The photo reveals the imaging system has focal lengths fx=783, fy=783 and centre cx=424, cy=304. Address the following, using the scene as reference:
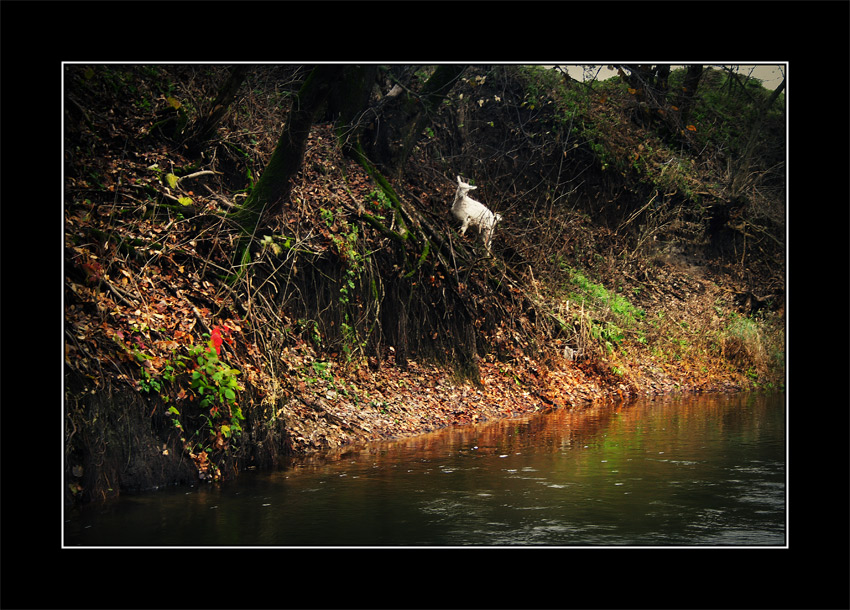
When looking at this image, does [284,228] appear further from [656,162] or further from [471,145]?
[656,162]

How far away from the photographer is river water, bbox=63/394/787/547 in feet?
24.0

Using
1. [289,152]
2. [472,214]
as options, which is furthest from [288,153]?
[472,214]

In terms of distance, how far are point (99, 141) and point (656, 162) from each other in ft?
62.0

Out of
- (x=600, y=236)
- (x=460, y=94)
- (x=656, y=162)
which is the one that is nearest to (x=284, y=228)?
(x=460, y=94)

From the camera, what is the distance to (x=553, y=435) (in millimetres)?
12414

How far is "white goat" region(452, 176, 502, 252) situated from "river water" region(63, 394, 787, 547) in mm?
6929

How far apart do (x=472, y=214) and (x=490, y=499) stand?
411 inches

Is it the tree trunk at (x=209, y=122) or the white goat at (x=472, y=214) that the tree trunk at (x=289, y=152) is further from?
the white goat at (x=472, y=214)

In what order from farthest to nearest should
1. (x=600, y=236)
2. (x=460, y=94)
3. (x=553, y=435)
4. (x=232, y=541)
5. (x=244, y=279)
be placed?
(x=600, y=236) < (x=460, y=94) < (x=553, y=435) < (x=244, y=279) < (x=232, y=541)

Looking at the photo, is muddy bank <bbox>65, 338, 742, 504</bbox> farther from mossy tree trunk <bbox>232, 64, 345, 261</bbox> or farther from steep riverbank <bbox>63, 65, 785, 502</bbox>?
mossy tree trunk <bbox>232, 64, 345, 261</bbox>

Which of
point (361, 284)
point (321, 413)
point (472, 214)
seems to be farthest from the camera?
point (472, 214)

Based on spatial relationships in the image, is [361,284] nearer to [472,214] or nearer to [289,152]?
[289,152]

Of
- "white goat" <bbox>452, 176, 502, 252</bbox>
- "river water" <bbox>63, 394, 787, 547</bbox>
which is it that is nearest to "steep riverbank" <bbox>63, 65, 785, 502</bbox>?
"white goat" <bbox>452, 176, 502, 252</bbox>

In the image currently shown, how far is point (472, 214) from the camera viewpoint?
59.3 feet
